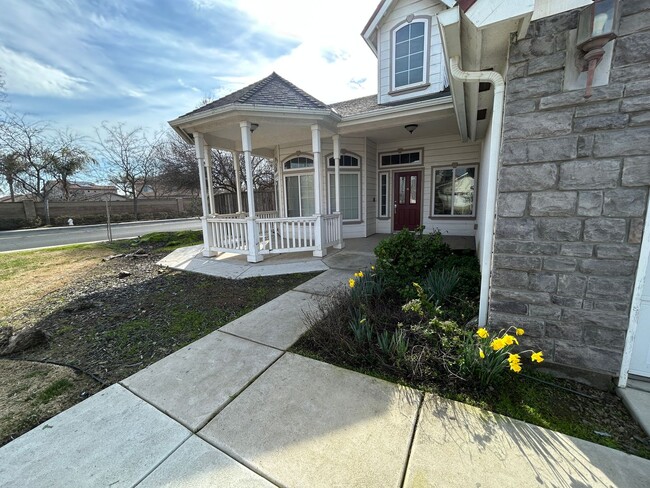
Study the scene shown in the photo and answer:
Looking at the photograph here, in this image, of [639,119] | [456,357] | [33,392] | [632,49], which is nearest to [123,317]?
[33,392]

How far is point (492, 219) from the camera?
2402mm

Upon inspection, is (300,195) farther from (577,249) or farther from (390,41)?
(577,249)

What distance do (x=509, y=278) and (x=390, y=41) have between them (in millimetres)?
7399

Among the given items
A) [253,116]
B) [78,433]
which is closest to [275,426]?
[78,433]

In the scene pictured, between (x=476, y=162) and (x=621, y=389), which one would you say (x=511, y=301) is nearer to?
(x=621, y=389)

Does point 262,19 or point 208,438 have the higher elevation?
point 262,19

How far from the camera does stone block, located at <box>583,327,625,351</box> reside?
1921mm

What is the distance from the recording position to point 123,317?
3.45m

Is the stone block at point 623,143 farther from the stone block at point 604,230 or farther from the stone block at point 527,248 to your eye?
the stone block at point 527,248

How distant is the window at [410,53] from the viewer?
6.68 m

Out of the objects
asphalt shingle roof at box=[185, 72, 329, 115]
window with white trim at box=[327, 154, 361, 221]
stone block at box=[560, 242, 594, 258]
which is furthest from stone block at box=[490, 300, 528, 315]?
window with white trim at box=[327, 154, 361, 221]

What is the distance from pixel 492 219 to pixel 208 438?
2.73m

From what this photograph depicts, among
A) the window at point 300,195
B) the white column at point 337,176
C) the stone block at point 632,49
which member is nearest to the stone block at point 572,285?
the stone block at point 632,49

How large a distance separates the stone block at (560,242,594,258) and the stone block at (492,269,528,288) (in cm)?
31
